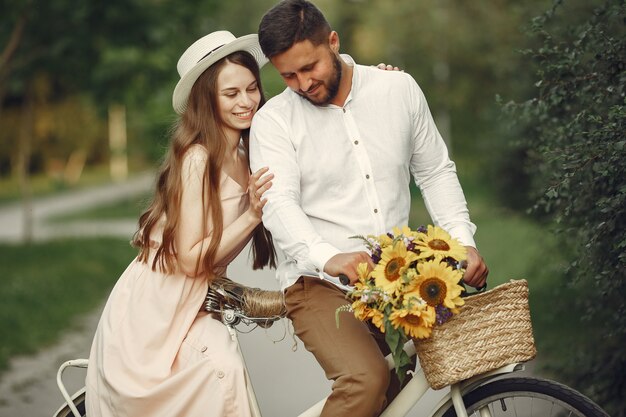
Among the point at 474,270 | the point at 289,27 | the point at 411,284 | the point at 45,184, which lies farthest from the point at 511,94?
the point at 45,184

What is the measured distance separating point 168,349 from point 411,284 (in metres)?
1.18

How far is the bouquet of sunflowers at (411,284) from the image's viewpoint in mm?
3285

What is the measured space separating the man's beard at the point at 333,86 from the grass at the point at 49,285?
5.19 metres

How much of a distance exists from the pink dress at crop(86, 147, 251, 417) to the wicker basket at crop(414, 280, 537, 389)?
0.92 meters

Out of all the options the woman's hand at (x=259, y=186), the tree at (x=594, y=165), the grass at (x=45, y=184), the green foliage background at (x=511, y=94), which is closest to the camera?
the woman's hand at (x=259, y=186)

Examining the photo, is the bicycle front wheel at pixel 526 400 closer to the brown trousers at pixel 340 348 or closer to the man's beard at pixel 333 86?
the brown trousers at pixel 340 348

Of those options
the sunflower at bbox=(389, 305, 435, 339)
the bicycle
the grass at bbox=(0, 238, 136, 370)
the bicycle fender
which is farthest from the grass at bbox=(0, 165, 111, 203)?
the sunflower at bbox=(389, 305, 435, 339)

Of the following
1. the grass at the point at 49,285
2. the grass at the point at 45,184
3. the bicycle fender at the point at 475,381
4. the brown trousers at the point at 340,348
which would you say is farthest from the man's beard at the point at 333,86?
the grass at the point at 45,184

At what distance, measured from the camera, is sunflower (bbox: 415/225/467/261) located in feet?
10.9

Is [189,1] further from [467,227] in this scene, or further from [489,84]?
[489,84]

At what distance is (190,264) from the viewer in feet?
13.1

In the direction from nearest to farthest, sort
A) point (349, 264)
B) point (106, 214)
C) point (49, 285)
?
point (349, 264), point (49, 285), point (106, 214)

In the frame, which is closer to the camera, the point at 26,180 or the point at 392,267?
the point at 392,267

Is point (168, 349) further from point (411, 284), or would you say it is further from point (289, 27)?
point (289, 27)
